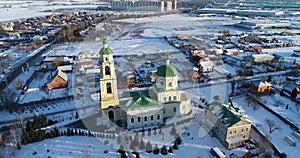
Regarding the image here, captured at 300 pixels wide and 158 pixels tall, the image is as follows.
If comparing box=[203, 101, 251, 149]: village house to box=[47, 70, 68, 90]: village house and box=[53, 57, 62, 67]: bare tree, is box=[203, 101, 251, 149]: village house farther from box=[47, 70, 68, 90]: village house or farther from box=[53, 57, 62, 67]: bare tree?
box=[53, 57, 62, 67]: bare tree

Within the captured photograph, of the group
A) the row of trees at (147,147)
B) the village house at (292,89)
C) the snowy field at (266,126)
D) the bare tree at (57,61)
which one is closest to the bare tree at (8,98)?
the bare tree at (57,61)

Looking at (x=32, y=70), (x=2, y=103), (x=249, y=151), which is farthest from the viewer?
(x=32, y=70)

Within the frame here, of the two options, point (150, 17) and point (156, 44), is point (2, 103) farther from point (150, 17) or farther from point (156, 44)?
point (150, 17)

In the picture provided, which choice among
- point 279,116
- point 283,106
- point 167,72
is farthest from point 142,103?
point 283,106

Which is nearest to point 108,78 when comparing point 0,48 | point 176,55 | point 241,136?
point 241,136

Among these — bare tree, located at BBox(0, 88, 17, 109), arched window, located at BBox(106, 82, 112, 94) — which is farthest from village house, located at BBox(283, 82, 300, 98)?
bare tree, located at BBox(0, 88, 17, 109)
